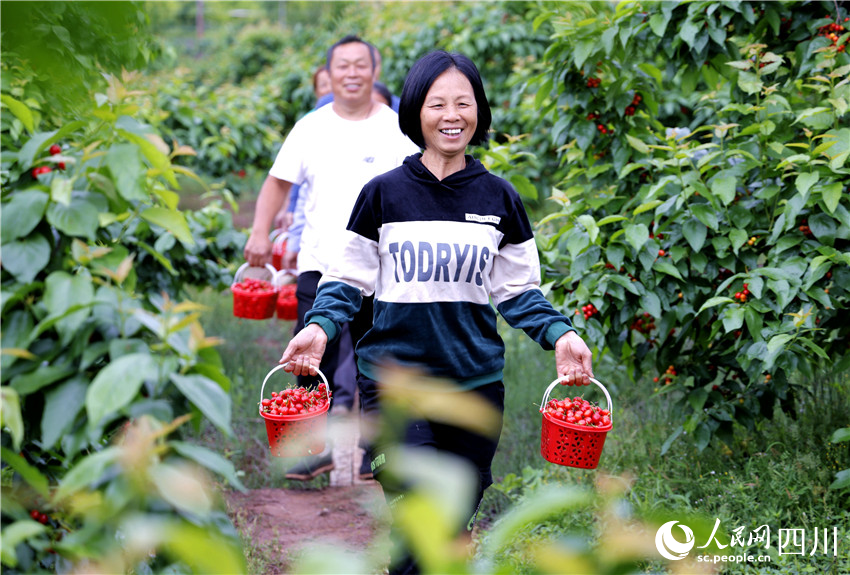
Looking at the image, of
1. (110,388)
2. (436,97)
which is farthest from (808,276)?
(110,388)

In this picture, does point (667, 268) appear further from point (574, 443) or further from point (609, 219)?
point (574, 443)

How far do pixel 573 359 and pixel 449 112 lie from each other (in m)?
0.84

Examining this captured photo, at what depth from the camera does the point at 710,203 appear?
3273 millimetres

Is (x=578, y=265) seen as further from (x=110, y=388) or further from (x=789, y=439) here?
(x=110, y=388)

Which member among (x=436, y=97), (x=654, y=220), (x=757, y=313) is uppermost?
(x=436, y=97)

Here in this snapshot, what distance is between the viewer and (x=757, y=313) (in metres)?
3.11

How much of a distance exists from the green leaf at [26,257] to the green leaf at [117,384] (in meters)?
0.29

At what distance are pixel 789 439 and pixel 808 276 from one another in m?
1.02

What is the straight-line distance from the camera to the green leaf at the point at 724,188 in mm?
3193

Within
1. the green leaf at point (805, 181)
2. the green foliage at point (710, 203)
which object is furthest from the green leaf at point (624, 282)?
the green leaf at point (805, 181)

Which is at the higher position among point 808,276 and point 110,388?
point 110,388

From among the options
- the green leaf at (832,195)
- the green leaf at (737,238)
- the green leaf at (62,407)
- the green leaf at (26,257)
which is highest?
the green leaf at (26,257)

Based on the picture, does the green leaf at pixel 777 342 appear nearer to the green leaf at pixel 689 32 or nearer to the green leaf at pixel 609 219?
the green leaf at pixel 609 219

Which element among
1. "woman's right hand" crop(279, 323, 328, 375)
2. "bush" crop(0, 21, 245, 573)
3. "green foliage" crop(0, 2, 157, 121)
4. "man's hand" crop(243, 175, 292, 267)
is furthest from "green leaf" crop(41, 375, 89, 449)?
"man's hand" crop(243, 175, 292, 267)
